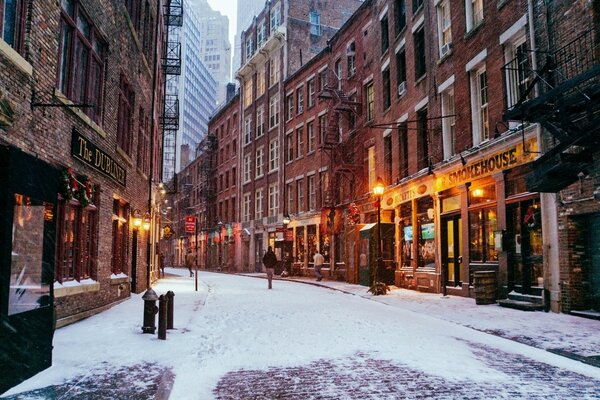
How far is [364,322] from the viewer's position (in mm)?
11117

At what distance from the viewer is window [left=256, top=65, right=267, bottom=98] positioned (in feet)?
147

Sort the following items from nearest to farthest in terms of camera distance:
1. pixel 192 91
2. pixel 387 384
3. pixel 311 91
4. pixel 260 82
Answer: pixel 387 384, pixel 311 91, pixel 260 82, pixel 192 91

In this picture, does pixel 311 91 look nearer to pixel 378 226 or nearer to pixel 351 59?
pixel 351 59

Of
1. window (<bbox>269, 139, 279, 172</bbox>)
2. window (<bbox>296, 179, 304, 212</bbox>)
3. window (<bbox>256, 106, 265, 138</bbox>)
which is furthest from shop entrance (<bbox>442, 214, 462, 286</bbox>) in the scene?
window (<bbox>256, 106, 265, 138</bbox>)

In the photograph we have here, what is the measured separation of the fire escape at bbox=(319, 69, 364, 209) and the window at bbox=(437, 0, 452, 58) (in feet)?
29.5

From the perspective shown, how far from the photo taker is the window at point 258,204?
43.5 metres

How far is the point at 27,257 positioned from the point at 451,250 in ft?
49.2

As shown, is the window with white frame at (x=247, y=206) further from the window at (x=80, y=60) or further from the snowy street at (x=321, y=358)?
the snowy street at (x=321, y=358)

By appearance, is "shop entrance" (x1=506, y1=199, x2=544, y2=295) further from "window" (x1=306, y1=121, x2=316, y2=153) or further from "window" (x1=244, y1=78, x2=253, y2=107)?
"window" (x1=244, y1=78, x2=253, y2=107)

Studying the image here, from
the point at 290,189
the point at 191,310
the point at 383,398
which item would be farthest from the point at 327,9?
the point at 383,398

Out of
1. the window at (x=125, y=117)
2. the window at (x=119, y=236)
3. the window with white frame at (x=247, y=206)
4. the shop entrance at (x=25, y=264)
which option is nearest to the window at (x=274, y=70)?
the window with white frame at (x=247, y=206)

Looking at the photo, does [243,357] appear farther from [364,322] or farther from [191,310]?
[191,310]

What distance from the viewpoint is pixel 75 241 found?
36.8ft

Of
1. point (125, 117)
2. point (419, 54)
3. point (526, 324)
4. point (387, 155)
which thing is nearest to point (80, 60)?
point (125, 117)
